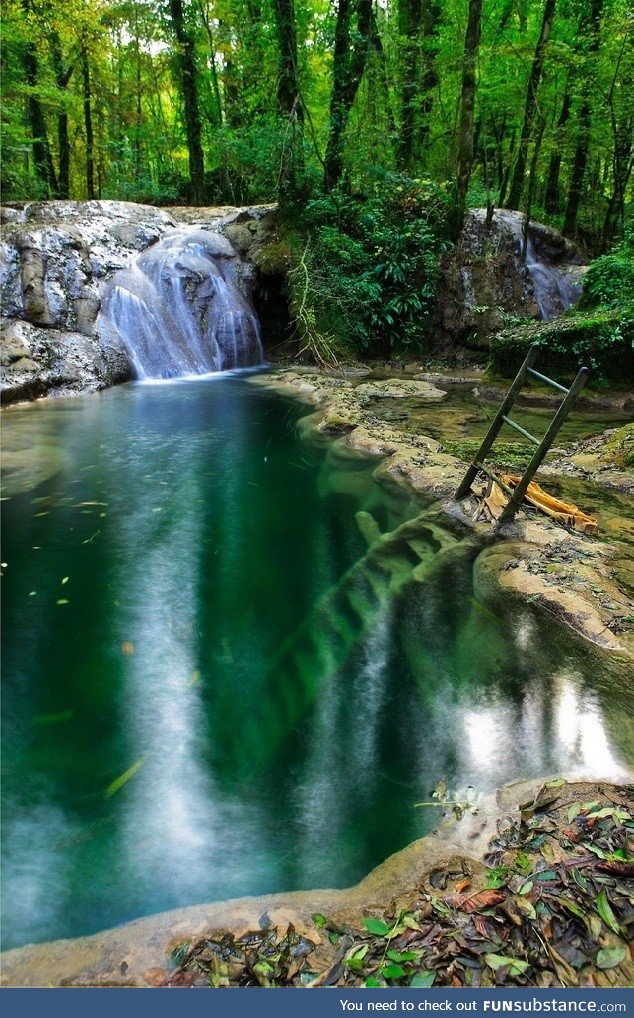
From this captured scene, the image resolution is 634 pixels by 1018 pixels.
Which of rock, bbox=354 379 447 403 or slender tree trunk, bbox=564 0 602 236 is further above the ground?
slender tree trunk, bbox=564 0 602 236

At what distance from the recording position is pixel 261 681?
→ 4102mm

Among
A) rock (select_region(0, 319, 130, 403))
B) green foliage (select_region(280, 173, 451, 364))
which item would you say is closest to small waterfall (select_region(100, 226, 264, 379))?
rock (select_region(0, 319, 130, 403))

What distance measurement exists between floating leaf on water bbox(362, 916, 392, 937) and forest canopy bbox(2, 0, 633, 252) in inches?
608

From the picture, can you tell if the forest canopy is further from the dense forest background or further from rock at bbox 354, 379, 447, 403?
rock at bbox 354, 379, 447, 403

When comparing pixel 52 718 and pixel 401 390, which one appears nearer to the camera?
pixel 52 718

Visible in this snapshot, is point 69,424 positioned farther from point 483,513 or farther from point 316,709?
point 316,709

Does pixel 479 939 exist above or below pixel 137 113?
below

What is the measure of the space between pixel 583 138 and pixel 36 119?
50.1 ft

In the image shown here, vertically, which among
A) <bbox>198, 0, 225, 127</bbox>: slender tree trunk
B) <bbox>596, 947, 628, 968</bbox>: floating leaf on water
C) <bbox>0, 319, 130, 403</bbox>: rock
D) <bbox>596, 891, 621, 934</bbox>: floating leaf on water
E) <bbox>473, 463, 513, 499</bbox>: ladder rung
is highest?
<bbox>198, 0, 225, 127</bbox>: slender tree trunk

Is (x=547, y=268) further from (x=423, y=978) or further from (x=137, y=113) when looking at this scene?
(x=423, y=978)

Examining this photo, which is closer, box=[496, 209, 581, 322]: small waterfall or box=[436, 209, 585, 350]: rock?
box=[436, 209, 585, 350]: rock

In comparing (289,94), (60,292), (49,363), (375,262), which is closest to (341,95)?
(289,94)

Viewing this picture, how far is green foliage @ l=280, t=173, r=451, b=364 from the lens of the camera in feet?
48.9

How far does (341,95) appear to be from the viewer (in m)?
14.8
